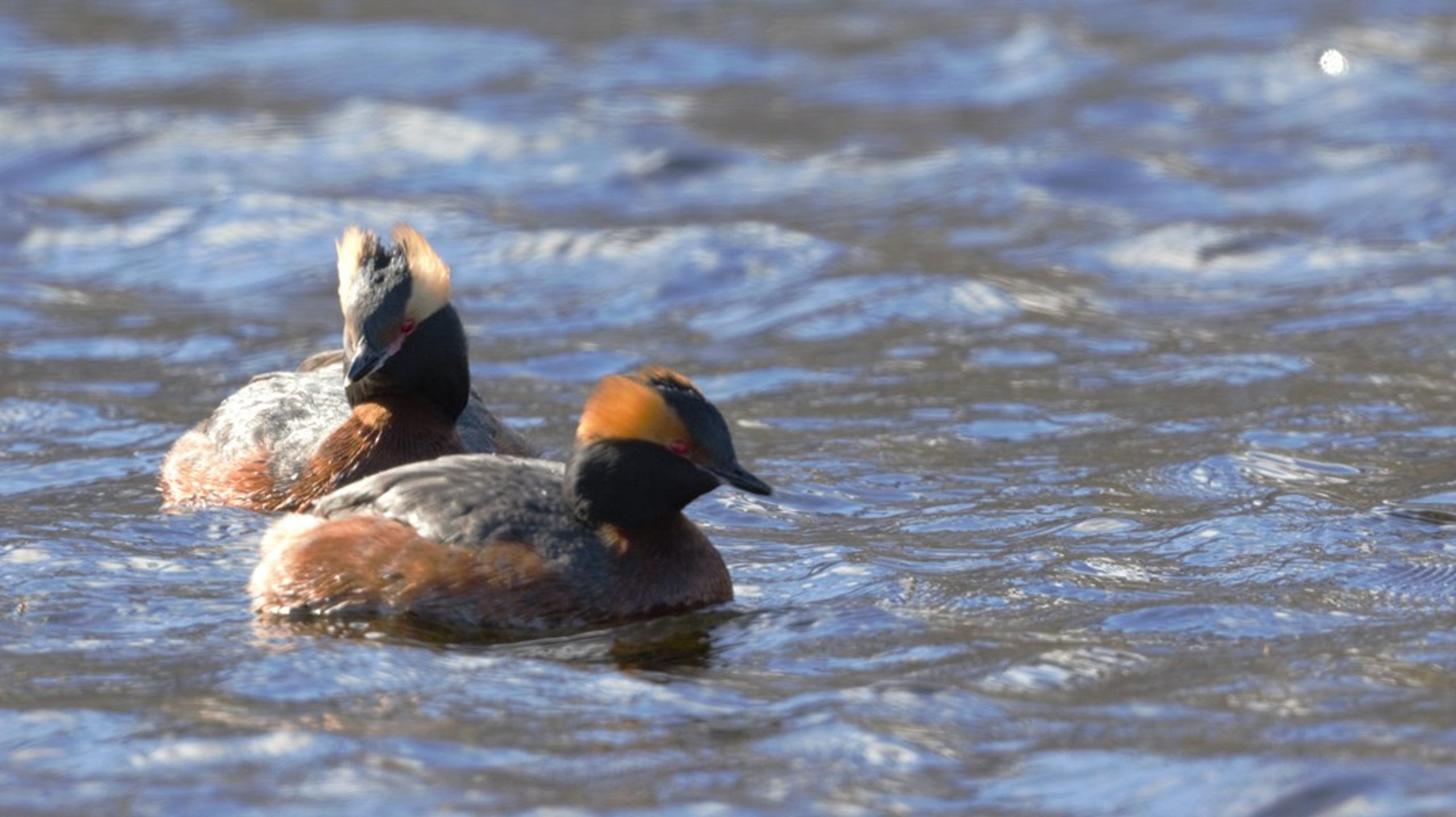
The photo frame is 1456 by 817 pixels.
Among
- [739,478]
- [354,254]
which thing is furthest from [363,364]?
[739,478]

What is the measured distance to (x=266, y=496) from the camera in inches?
404

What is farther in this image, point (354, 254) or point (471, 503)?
point (354, 254)

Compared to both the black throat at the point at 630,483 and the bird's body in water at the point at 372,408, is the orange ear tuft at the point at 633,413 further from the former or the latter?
the bird's body in water at the point at 372,408

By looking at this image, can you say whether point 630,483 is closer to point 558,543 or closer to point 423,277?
point 558,543

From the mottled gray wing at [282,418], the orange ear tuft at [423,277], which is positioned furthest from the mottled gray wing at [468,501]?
the mottled gray wing at [282,418]

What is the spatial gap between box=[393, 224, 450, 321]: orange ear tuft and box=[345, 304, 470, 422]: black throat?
0.05m

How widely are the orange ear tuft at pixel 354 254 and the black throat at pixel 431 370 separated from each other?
359 mm

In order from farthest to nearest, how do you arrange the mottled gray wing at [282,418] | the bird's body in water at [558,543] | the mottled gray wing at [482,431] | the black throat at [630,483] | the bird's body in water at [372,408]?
1. the mottled gray wing at [482,431]
2. the mottled gray wing at [282,418]
3. the bird's body in water at [372,408]
4. the black throat at [630,483]
5. the bird's body in water at [558,543]

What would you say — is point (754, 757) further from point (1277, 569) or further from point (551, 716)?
point (1277, 569)

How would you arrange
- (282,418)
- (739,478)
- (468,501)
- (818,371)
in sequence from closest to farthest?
(739,478)
(468,501)
(282,418)
(818,371)

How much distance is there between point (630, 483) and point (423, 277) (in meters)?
1.83

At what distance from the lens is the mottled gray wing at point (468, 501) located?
8586 mm

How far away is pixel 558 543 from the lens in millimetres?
8594

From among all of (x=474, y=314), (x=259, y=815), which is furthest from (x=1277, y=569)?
(x=474, y=314)
